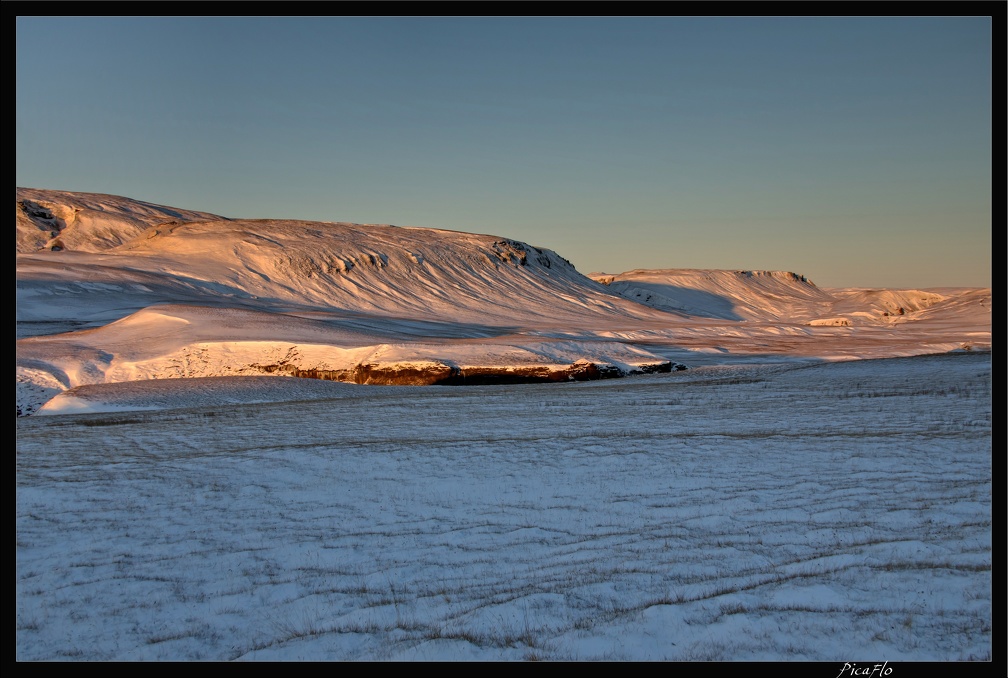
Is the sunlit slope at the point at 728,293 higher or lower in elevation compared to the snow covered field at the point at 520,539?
higher

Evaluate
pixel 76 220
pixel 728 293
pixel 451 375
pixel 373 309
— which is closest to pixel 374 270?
pixel 373 309

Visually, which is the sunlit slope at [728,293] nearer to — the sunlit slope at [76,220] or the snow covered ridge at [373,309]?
the snow covered ridge at [373,309]

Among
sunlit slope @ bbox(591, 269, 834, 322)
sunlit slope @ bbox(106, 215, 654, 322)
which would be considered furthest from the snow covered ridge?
sunlit slope @ bbox(591, 269, 834, 322)

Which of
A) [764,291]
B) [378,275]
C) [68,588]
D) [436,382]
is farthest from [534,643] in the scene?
[764,291]

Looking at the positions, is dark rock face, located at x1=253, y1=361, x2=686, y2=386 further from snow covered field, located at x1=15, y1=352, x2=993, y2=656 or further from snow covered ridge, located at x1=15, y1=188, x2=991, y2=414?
snow covered field, located at x1=15, y1=352, x2=993, y2=656

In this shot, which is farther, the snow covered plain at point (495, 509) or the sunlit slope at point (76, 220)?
the sunlit slope at point (76, 220)

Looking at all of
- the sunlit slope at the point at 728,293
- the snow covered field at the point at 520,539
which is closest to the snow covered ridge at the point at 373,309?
the sunlit slope at the point at 728,293
